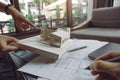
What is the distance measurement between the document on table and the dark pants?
64 millimetres

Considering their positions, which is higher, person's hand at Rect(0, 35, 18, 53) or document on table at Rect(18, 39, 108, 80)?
person's hand at Rect(0, 35, 18, 53)

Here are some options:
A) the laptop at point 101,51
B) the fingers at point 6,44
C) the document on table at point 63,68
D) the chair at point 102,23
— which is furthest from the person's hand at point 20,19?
the chair at point 102,23

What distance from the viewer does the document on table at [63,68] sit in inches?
18.9

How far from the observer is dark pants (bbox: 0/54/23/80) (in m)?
0.59

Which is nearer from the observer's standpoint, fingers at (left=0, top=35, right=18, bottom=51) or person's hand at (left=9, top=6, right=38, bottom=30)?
fingers at (left=0, top=35, right=18, bottom=51)

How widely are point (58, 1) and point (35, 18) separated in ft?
1.93

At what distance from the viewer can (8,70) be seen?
2.08 ft

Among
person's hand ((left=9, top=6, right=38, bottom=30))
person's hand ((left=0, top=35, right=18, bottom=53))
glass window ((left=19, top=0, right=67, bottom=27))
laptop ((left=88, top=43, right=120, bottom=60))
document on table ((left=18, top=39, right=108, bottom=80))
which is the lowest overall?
document on table ((left=18, top=39, right=108, bottom=80))

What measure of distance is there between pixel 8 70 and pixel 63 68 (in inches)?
11.4

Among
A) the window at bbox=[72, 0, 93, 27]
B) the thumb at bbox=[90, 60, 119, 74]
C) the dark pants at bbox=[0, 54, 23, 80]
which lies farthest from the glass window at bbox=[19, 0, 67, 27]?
the thumb at bbox=[90, 60, 119, 74]

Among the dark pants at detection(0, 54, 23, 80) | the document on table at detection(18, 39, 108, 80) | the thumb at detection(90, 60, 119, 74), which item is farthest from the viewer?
the dark pants at detection(0, 54, 23, 80)

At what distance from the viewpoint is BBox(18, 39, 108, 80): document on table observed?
0.48 m

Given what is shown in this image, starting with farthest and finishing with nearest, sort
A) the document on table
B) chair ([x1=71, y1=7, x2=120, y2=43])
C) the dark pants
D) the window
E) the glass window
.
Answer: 1. the window
2. the glass window
3. chair ([x1=71, y1=7, x2=120, y2=43])
4. the dark pants
5. the document on table

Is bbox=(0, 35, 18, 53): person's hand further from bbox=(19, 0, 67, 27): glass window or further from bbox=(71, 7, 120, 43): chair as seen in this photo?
bbox=(19, 0, 67, 27): glass window
